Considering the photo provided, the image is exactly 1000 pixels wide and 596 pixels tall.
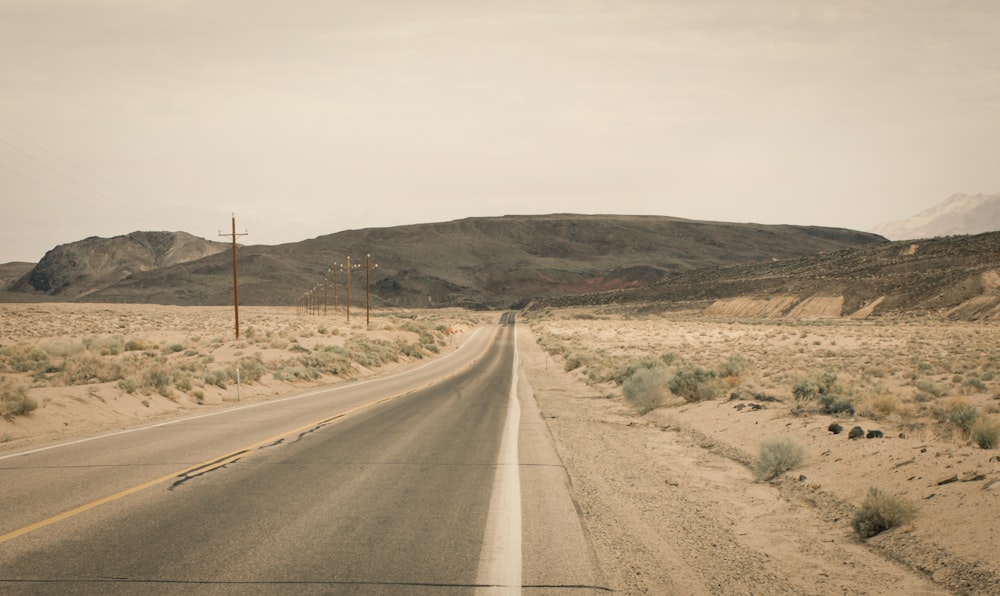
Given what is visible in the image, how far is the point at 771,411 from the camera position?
594 inches

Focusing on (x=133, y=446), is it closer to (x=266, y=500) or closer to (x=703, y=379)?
(x=266, y=500)

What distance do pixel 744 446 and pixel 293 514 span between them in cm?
851

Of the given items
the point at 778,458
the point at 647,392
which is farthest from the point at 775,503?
the point at 647,392

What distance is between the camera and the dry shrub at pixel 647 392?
18844 mm

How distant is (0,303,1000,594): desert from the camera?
20.9ft

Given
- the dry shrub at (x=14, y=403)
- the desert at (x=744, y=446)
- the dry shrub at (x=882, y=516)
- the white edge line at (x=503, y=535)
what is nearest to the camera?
the white edge line at (x=503, y=535)

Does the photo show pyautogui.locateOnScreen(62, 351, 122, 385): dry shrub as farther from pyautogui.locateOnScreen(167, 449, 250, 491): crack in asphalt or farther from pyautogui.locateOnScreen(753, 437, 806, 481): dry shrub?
pyautogui.locateOnScreen(753, 437, 806, 481): dry shrub

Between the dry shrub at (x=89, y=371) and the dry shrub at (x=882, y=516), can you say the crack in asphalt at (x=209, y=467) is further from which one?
the dry shrub at (x=89, y=371)

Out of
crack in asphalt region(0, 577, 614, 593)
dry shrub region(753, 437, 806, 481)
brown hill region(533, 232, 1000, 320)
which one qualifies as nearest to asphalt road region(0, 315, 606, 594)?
crack in asphalt region(0, 577, 614, 593)

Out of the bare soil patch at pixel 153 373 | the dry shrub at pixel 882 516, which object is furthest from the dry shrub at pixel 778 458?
the bare soil patch at pixel 153 373

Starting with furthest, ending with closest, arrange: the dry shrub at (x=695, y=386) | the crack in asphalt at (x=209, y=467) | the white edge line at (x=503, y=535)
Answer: the dry shrub at (x=695, y=386)
the crack in asphalt at (x=209, y=467)
the white edge line at (x=503, y=535)

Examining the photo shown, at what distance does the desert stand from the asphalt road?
0.76 meters

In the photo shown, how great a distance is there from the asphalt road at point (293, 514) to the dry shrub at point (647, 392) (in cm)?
543

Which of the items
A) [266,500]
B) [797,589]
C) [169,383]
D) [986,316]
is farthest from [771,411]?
[986,316]
